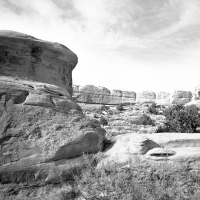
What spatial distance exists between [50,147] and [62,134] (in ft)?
1.23

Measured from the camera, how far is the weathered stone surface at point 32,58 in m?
5.28

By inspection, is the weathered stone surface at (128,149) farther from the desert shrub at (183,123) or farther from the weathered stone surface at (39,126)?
the desert shrub at (183,123)

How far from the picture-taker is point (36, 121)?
15.1ft

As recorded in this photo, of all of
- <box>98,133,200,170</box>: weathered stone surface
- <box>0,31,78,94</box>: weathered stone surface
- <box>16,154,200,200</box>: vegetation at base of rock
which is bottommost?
<box>16,154,200,200</box>: vegetation at base of rock

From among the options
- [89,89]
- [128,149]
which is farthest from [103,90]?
[128,149]

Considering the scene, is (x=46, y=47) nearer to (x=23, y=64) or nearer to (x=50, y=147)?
(x=23, y=64)

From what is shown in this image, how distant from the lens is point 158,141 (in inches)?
A: 229

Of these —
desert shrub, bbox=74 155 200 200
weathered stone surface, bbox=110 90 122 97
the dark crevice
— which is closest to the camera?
desert shrub, bbox=74 155 200 200

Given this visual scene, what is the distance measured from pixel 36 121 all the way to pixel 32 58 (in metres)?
1.82

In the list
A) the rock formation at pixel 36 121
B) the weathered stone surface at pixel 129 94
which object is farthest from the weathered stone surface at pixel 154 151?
the weathered stone surface at pixel 129 94

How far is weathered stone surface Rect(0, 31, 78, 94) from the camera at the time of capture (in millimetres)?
5281

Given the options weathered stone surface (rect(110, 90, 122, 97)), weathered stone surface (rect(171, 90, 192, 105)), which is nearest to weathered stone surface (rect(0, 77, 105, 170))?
weathered stone surface (rect(110, 90, 122, 97))

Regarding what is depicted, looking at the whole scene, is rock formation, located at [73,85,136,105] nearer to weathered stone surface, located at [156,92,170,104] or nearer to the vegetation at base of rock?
weathered stone surface, located at [156,92,170,104]

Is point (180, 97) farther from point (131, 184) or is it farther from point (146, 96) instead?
point (131, 184)
